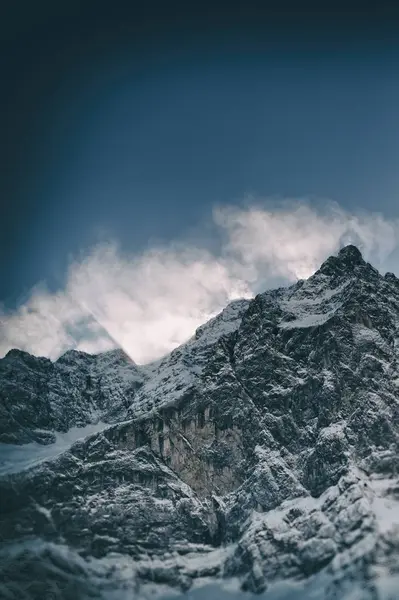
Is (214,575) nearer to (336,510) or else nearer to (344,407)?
(336,510)

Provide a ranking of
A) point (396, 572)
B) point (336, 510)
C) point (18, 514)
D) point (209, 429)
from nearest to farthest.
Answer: point (396, 572)
point (336, 510)
point (18, 514)
point (209, 429)

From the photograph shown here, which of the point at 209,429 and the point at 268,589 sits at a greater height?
the point at 209,429

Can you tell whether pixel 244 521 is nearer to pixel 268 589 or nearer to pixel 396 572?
pixel 268 589

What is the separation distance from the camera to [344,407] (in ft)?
626

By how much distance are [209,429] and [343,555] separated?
48.5m

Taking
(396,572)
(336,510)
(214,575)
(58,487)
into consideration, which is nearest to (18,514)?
(58,487)

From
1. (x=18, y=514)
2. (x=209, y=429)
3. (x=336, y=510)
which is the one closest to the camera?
(x=336, y=510)

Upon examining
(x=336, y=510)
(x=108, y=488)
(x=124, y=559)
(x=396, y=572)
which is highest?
(x=108, y=488)

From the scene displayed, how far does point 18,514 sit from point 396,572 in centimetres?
8204

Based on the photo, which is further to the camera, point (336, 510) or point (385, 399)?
point (385, 399)

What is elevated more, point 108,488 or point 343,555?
point 108,488

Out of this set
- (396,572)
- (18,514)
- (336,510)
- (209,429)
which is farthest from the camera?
(209,429)

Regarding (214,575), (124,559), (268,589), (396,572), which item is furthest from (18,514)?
(396,572)

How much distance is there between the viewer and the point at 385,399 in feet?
615
